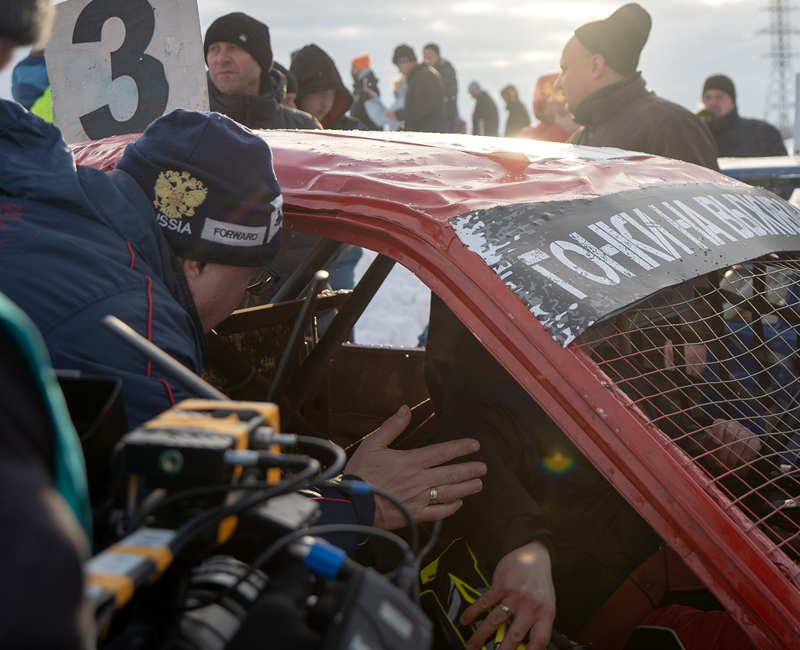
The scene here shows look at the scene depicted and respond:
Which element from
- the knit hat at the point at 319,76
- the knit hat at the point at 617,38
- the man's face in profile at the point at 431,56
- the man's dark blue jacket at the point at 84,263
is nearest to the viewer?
the man's dark blue jacket at the point at 84,263

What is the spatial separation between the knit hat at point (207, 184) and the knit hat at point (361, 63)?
905 cm

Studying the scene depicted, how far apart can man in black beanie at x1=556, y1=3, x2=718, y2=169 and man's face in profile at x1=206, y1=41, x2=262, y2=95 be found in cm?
184

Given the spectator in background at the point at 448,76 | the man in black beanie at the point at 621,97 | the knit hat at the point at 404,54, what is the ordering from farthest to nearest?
the spectator in background at the point at 448,76, the knit hat at the point at 404,54, the man in black beanie at the point at 621,97

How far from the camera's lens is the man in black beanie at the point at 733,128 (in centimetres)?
661

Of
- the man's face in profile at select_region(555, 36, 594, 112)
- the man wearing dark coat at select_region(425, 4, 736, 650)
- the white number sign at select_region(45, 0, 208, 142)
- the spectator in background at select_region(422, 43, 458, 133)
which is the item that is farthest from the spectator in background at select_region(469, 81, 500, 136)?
the man wearing dark coat at select_region(425, 4, 736, 650)

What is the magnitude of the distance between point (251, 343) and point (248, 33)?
227cm

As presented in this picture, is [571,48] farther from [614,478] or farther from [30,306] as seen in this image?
[30,306]

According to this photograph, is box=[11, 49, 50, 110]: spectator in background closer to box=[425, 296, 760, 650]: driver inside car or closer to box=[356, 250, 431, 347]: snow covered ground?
box=[356, 250, 431, 347]: snow covered ground

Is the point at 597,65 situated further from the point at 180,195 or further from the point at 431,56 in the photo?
the point at 431,56

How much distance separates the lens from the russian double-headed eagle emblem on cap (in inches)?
57.0

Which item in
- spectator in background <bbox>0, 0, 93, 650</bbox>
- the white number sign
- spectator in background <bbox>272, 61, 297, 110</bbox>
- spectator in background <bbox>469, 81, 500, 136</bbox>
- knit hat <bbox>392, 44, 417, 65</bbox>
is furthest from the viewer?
spectator in background <bbox>469, 81, 500, 136</bbox>

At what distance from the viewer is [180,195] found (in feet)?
4.76

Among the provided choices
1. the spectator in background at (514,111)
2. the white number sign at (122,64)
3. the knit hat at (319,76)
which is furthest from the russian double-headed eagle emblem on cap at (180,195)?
the spectator in background at (514,111)

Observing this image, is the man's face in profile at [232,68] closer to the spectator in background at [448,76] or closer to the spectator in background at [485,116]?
the spectator in background at [448,76]
